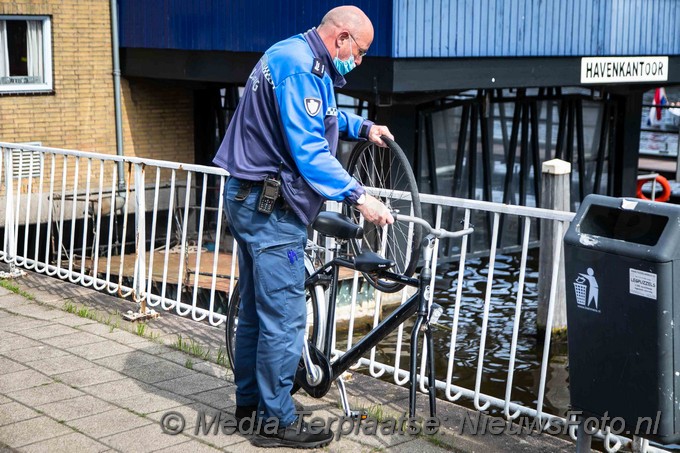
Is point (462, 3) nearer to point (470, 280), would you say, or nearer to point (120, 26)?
point (470, 280)

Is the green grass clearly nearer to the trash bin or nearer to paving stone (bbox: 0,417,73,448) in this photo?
paving stone (bbox: 0,417,73,448)

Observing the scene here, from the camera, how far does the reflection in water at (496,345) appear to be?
9.64 m

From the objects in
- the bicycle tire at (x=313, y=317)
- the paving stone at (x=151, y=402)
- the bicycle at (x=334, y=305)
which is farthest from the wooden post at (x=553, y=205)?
the paving stone at (x=151, y=402)

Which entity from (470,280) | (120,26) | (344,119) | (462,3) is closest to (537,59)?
(462,3)

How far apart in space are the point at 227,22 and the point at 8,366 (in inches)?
331

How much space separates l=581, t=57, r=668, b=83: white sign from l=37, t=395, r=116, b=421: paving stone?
1015 cm

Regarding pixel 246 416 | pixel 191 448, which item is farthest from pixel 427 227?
pixel 191 448

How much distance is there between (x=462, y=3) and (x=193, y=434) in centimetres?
839

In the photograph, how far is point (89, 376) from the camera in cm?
548

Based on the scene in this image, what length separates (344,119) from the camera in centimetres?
482

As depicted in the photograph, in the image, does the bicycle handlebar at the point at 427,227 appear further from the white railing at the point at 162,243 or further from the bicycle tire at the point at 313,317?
the bicycle tire at the point at 313,317

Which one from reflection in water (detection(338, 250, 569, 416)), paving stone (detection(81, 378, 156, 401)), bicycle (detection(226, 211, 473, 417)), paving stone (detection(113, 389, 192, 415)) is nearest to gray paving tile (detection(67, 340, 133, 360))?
paving stone (detection(81, 378, 156, 401))

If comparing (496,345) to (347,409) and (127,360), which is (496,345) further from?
(347,409)

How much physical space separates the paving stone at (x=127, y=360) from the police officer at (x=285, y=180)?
1478 mm
